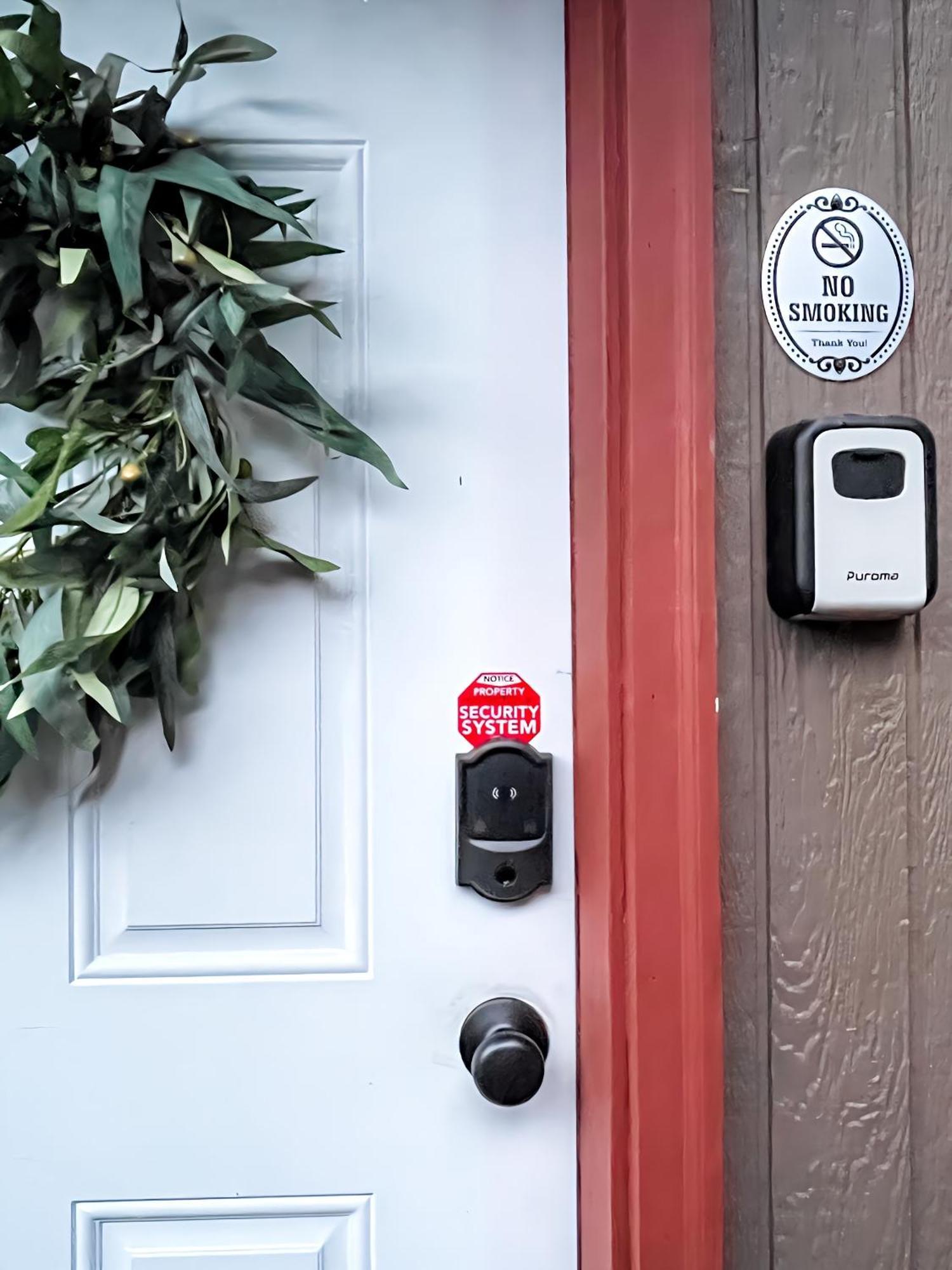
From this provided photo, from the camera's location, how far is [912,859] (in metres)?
0.64

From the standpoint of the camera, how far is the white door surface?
710 millimetres

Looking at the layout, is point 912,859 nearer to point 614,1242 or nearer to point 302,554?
point 614,1242

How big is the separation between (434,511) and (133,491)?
0.80 ft

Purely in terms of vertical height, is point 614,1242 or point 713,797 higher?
point 713,797

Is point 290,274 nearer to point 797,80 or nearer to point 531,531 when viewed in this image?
point 531,531

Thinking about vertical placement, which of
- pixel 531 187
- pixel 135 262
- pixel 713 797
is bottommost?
pixel 713 797

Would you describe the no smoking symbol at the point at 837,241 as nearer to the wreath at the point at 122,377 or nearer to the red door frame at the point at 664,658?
the red door frame at the point at 664,658

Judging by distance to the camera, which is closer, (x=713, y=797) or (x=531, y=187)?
(x=713, y=797)

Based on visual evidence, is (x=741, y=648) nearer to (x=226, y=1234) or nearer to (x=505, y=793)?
(x=505, y=793)

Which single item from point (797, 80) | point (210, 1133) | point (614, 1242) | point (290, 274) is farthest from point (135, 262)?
point (614, 1242)

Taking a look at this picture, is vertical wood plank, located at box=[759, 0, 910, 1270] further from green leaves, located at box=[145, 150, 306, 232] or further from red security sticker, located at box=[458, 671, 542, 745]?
green leaves, located at box=[145, 150, 306, 232]

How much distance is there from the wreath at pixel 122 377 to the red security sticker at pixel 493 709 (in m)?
0.17

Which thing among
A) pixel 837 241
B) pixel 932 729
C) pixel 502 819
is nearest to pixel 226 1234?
pixel 502 819

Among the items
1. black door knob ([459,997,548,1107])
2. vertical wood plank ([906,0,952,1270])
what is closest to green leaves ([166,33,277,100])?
vertical wood plank ([906,0,952,1270])
